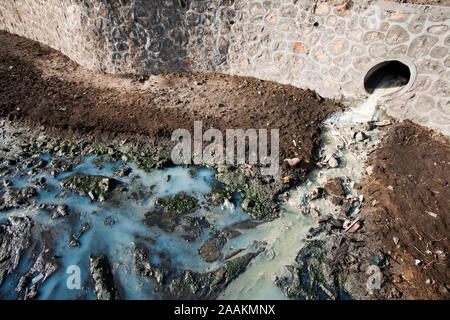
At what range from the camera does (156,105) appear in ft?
23.2

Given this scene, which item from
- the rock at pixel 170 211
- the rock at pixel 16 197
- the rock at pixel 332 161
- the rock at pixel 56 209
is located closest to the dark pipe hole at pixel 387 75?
the rock at pixel 332 161

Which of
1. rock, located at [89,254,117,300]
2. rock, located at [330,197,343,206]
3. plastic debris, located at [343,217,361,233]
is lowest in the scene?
rock, located at [89,254,117,300]

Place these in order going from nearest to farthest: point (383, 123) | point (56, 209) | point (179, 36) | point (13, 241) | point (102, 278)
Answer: point (102, 278) < point (13, 241) < point (56, 209) < point (383, 123) < point (179, 36)

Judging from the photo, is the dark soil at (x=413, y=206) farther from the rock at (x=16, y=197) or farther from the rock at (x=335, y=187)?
the rock at (x=16, y=197)

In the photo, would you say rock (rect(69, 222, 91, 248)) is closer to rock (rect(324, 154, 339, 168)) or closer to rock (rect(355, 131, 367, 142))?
rock (rect(324, 154, 339, 168))

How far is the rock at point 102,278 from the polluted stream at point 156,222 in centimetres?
7

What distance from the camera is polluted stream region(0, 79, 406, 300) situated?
4301 mm

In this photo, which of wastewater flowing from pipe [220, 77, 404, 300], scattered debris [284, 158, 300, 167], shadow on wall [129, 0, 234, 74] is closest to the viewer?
wastewater flowing from pipe [220, 77, 404, 300]

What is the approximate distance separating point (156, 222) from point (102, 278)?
117 cm

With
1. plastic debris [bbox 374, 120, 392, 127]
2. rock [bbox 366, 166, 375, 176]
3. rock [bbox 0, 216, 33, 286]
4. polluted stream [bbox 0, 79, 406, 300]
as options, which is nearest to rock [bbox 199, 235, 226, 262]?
polluted stream [bbox 0, 79, 406, 300]

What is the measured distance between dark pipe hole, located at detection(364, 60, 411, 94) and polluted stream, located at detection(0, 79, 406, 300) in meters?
0.16

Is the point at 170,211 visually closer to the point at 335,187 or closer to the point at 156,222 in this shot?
the point at 156,222

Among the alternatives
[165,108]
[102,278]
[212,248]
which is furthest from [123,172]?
[212,248]

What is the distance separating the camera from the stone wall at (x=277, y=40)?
5.68 metres
